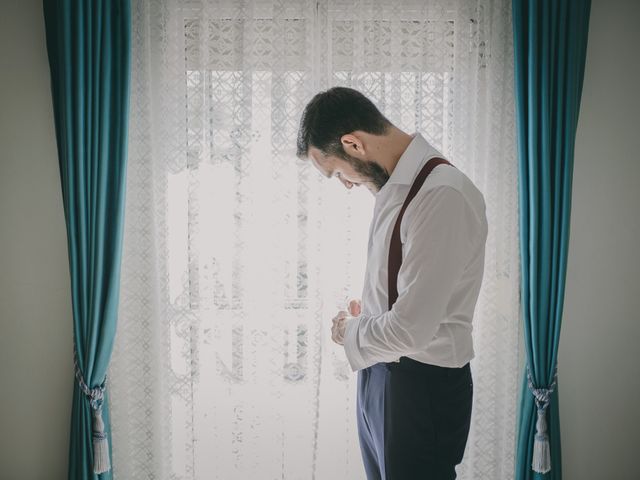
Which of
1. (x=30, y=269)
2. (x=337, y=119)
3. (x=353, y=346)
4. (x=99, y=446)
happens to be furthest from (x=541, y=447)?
(x=30, y=269)

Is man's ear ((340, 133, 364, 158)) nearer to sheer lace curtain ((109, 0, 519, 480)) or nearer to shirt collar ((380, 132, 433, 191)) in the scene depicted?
shirt collar ((380, 132, 433, 191))

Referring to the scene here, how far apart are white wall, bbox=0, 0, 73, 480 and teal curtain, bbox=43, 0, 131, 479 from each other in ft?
0.62

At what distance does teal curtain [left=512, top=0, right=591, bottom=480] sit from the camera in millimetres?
1949

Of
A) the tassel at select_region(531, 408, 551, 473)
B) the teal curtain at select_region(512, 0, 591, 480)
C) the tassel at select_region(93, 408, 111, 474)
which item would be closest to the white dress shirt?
the teal curtain at select_region(512, 0, 591, 480)

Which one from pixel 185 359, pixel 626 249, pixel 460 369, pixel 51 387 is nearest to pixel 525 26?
pixel 626 249

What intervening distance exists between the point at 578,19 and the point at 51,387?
2.66 m

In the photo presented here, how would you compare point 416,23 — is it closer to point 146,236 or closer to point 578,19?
point 578,19

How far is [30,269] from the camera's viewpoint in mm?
2146

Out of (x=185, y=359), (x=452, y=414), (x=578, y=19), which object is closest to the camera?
(x=452, y=414)

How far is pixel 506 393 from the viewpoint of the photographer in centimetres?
213

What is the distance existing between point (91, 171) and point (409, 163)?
131 centimetres

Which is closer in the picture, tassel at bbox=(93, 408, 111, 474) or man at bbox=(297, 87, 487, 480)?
man at bbox=(297, 87, 487, 480)

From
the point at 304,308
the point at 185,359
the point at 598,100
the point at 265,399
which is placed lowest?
the point at 265,399

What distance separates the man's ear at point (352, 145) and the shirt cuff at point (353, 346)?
0.43m
